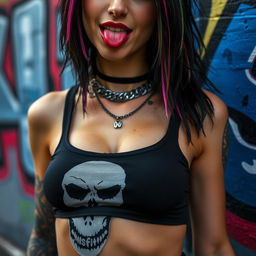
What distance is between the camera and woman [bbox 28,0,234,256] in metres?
1.60

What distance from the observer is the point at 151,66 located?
73.5 inches

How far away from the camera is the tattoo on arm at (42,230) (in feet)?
6.68

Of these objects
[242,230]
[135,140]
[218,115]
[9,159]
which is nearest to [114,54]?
[135,140]

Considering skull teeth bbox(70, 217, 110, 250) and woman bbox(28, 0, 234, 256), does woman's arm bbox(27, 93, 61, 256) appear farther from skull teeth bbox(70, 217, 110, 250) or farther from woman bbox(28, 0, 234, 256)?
skull teeth bbox(70, 217, 110, 250)

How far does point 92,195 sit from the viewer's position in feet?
5.37

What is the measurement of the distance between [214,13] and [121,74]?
0.69 metres

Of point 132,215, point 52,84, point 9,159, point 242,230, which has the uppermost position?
point 132,215

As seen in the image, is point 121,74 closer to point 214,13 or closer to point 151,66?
point 151,66

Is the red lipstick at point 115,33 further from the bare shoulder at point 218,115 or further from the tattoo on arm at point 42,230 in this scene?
the tattoo on arm at point 42,230

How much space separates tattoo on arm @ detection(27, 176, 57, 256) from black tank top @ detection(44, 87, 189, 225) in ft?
1.19

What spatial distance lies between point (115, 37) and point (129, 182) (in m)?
0.53

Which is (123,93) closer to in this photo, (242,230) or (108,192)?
(108,192)

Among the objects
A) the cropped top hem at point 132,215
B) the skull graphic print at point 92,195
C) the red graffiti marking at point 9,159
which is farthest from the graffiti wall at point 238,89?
the red graffiti marking at point 9,159

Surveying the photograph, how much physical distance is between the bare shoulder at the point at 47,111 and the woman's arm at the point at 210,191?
2.04ft
